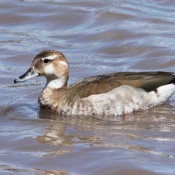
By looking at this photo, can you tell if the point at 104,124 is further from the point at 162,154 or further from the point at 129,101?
the point at 162,154

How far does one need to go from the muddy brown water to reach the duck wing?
0.40 metres

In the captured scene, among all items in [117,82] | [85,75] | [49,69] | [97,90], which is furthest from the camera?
[85,75]

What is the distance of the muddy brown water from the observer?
29.7 feet

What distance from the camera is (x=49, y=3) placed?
1733cm

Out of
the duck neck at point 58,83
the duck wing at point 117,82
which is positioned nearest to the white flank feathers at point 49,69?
the duck neck at point 58,83

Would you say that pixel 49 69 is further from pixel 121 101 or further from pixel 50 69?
pixel 121 101

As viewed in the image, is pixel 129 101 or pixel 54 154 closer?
pixel 54 154

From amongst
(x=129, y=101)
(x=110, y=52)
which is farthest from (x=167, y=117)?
(x=110, y=52)

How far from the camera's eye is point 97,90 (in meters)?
11.5

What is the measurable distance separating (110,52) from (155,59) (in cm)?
102

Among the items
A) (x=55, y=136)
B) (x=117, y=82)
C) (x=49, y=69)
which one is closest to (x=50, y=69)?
(x=49, y=69)

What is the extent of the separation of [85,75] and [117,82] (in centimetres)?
176

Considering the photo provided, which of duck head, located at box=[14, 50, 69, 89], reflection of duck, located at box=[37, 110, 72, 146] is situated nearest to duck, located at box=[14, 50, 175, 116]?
duck head, located at box=[14, 50, 69, 89]

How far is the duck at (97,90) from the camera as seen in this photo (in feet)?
37.6
